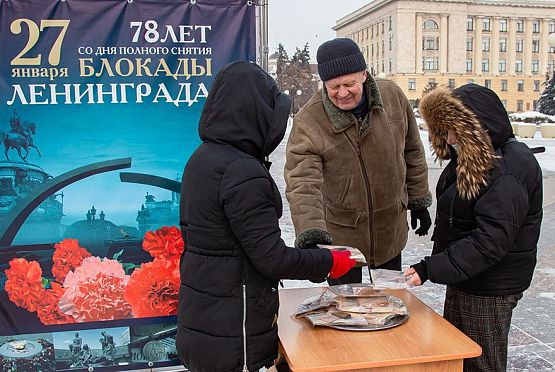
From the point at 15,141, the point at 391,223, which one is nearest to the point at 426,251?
the point at 391,223

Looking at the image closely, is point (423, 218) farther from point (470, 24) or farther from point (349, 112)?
point (470, 24)

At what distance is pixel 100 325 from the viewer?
328 cm

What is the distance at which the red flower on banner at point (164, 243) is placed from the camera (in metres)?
3.25

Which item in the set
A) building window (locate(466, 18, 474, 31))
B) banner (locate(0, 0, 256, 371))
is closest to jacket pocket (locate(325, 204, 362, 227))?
banner (locate(0, 0, 256, 371))

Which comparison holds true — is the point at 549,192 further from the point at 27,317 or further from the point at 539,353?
the point at 27,317

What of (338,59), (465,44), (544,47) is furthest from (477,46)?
(338,59)

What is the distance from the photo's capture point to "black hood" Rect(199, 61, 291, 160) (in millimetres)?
2131

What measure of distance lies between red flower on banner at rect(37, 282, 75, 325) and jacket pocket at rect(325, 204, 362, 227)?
1414 mm

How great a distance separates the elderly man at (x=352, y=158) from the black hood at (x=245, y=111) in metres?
0.72

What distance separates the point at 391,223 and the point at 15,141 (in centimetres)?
187

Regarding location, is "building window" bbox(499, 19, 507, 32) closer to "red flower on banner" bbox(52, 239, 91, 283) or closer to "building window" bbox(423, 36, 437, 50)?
"building window" bbox(423, 36, 437, 50)

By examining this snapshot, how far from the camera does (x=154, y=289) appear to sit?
330 cm

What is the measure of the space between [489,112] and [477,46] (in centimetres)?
8010

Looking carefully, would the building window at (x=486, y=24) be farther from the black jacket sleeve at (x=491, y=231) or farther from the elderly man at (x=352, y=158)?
the black jacket sleeve at (x=491, y=231)
